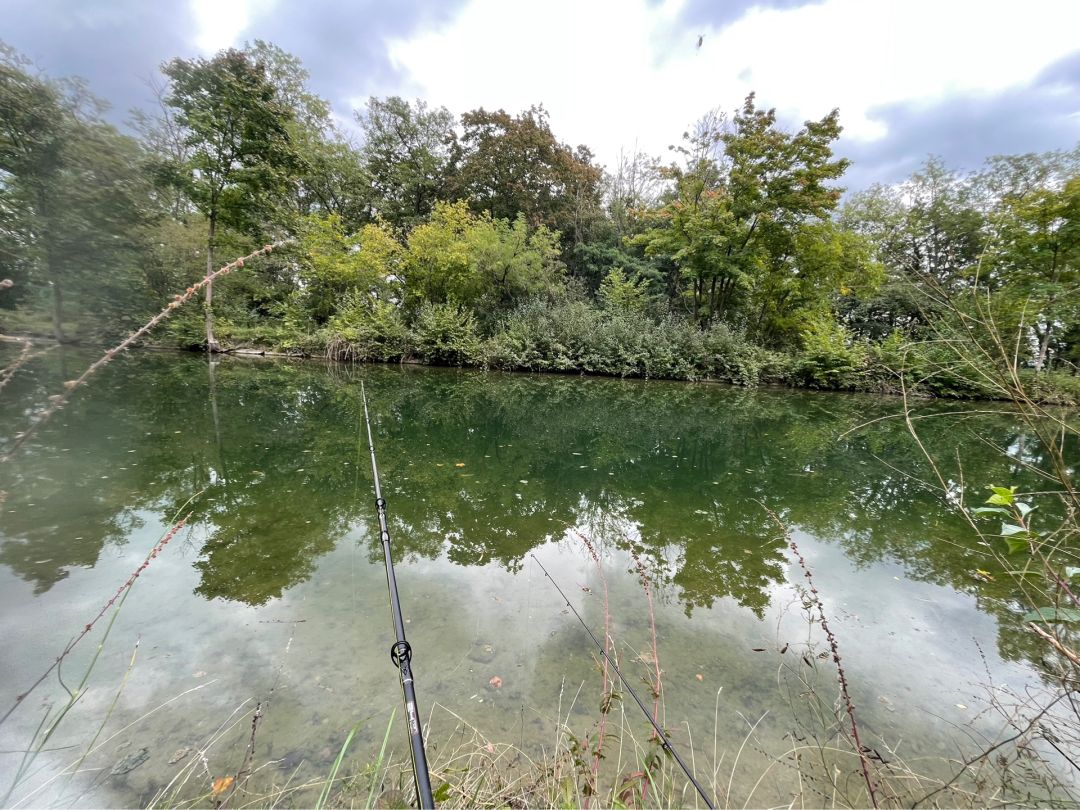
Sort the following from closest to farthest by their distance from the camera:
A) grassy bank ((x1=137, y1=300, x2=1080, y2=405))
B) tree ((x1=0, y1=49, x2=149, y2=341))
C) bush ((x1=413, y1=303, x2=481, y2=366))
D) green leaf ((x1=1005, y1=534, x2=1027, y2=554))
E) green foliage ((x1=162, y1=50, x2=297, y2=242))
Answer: green leaf ((x1=1005, y1=534, x2=1027, y2=554)) → tree ((x1=0, y1=49, x2=149, y2=341)) → green foliage ((x1=162, y1=50, x2=297, y2=242)) → grassy bank ((x1=137, y1=300, x2=1080, y2=405)) → bush ((x1=413, y1=303, x2=481, y2=366))

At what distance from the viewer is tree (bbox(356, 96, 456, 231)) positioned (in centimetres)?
2295

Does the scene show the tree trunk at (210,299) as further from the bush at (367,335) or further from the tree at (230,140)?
the bush at (367,335)

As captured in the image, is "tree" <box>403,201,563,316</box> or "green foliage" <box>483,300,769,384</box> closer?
"green foliage" <box>483,300,769,384</box>

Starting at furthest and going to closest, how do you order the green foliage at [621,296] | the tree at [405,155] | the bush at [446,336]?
the tree at [405,155]
the green foliage at [621,296]
the bush at [446,336]

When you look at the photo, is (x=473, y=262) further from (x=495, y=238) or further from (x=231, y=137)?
(x=231, y=137)

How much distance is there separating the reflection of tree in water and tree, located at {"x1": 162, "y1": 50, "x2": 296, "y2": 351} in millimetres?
8710

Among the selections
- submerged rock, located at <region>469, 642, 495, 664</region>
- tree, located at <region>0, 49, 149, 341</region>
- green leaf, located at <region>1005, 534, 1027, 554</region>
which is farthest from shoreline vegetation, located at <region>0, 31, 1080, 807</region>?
green leaf, located at <region>1005, 534, 1027, 554</region>

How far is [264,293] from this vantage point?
18422 millimetres

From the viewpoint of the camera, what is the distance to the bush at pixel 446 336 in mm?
16219

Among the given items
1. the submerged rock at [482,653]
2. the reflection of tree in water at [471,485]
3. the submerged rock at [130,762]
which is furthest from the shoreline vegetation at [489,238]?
the submerged rock at [482,653]

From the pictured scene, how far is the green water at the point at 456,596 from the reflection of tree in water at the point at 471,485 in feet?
0.12

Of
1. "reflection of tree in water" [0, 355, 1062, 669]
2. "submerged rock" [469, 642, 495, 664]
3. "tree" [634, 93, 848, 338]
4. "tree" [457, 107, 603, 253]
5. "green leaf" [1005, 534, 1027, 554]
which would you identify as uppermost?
"tree" [457, 107, 603, 253]

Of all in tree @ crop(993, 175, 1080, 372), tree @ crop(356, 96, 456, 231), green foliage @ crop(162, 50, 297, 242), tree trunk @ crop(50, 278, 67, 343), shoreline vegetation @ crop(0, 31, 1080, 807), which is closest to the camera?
tree trunk @ crop(50, 278, 67, 343)

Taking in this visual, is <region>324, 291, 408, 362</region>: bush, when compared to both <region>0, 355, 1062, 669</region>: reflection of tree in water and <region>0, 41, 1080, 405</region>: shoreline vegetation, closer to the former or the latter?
<region>0, 41, 1080, 405</region>: shoreline vegetation
